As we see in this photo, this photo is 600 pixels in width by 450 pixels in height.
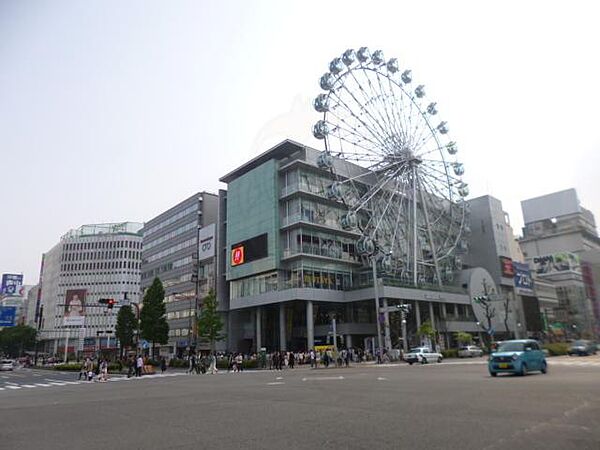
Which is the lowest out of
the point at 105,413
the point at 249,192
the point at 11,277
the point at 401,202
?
the point at 105,413

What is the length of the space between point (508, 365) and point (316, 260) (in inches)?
1725

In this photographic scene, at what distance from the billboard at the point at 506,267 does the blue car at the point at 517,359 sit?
76597mm

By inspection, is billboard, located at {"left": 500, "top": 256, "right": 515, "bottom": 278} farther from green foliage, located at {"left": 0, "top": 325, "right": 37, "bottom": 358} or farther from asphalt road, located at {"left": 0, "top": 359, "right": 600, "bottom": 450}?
green foliage, located at {"left": 0, "top": 325, "right": 37, "bottom": 358}

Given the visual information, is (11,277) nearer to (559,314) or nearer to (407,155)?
(407,155)

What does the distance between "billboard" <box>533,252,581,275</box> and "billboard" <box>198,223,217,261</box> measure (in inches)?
3829

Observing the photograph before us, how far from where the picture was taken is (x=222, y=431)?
31.0 ft

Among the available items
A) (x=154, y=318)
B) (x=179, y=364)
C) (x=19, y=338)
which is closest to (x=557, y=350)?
(x=179, y=364)

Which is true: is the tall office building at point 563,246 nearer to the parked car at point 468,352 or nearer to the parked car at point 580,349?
the parked car at point 580,349

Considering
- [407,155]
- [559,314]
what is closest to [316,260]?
[407,155]

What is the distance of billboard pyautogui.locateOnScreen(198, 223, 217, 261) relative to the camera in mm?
80938

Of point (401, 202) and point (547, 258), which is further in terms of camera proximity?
point (547, 258)

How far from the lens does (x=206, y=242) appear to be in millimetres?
82875

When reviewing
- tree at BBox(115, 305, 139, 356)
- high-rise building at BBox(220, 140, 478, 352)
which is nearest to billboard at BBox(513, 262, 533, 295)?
high-rise building at BBox(220, 140, 478, 352)

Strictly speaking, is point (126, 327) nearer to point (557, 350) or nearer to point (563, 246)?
point (557, 350)
